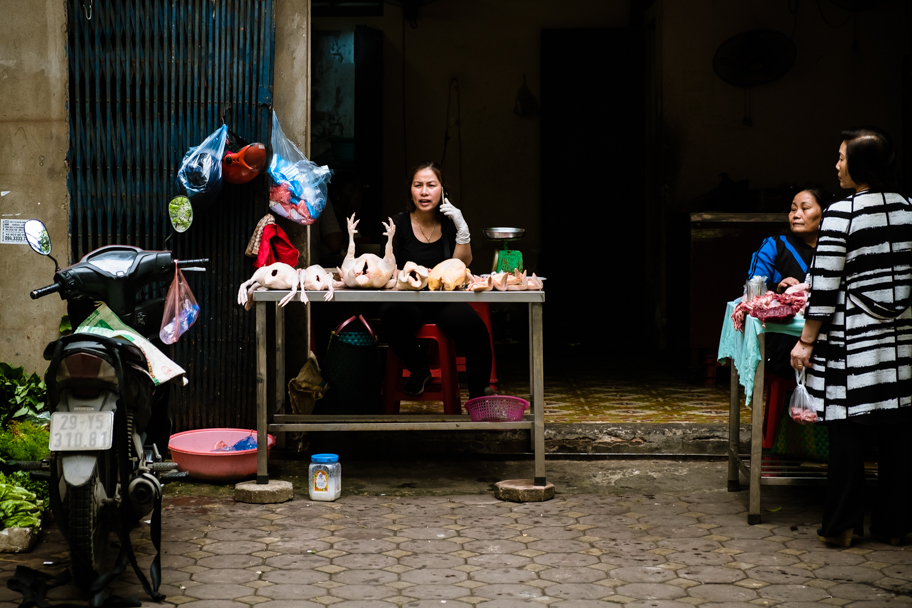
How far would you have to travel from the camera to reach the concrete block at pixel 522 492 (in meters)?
5.10

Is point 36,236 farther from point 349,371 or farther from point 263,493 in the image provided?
point 349,371

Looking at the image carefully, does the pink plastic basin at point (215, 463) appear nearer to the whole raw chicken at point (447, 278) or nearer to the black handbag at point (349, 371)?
the black handbag at point (349, 371)

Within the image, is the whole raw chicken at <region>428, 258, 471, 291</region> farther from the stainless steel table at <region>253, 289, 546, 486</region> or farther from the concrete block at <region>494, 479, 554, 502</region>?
the concrete block at <region>494, 479, 554, 502</region>

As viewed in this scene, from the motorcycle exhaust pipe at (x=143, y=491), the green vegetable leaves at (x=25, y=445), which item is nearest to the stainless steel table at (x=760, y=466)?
the motorcycle exhaust pipe at (x=143, y=491)

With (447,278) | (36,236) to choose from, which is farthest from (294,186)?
(36,236)

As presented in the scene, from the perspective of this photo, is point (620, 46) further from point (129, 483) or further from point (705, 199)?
point (129, 483)

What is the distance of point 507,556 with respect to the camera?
4172 mm

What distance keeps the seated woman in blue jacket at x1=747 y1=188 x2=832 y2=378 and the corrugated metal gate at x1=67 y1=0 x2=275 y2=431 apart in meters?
3.14

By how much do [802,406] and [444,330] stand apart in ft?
7.37

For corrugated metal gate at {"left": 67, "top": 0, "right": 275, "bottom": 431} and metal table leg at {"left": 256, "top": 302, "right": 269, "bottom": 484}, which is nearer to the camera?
metal table leg at {"left": 256, "top": 302, "right": 269, "bottom": 484}

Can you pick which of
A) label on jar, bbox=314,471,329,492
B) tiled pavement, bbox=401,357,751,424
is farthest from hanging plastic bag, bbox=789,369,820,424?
label on jar, bbox=314,471,329,492

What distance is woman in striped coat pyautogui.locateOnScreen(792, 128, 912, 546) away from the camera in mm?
4258

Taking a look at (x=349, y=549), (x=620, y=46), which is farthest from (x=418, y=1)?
(x=349, y=549)

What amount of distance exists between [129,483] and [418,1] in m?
7.76
